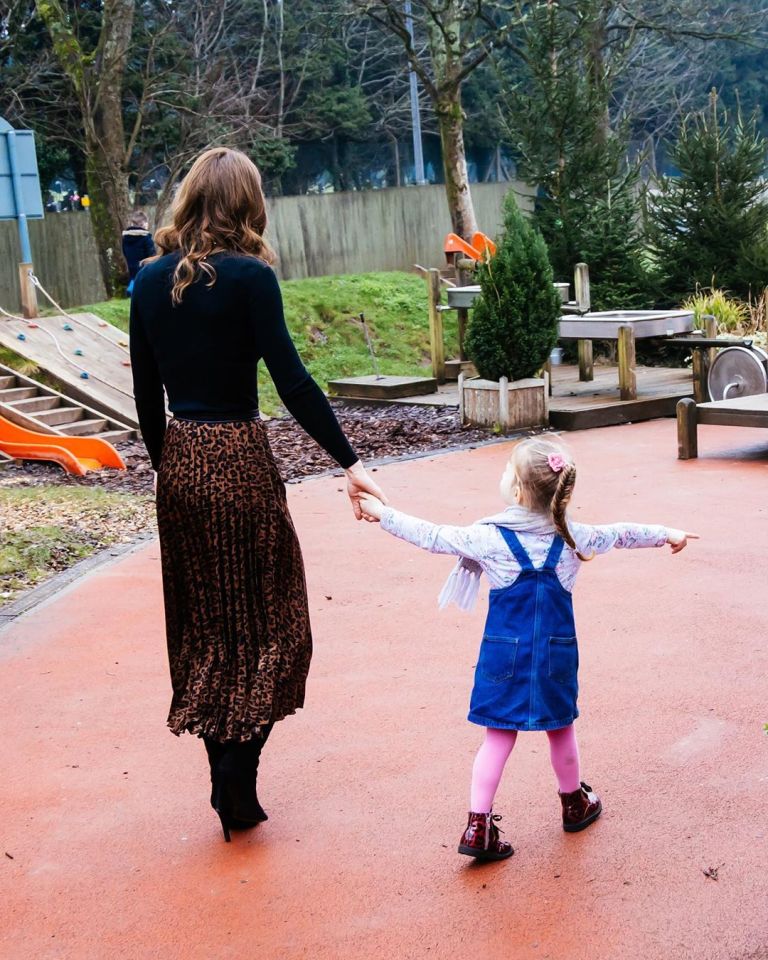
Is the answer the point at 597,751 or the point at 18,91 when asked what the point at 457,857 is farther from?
the point at 18,91

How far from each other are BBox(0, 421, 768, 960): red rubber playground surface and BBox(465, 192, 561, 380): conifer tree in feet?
17.8

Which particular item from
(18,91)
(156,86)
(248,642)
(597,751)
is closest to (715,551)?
(597,751)

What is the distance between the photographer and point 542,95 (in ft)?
61.3

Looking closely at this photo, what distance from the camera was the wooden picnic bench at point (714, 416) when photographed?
9.59 m

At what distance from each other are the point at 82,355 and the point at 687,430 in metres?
8.04

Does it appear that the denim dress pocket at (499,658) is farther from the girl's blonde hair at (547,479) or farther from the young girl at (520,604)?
the girl's blonde hair at (547,479)

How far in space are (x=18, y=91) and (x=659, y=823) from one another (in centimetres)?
2380

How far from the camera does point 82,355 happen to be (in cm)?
1512

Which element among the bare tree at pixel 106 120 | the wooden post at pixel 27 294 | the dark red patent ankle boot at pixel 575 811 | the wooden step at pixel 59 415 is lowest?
the dark red patent ankle boot at pixel 575 811

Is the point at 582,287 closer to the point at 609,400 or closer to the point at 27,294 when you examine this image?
the point at 609,400

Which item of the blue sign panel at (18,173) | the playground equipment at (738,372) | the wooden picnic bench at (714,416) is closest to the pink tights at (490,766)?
the wooden picnic bench at (714,416)

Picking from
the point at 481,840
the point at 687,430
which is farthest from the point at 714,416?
the point at 481,840

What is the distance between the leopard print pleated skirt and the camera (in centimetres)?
348

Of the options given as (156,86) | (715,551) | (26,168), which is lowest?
(715,551)
